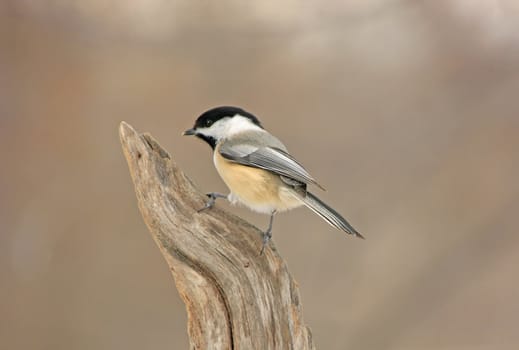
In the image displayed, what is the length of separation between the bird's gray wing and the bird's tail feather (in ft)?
0.21

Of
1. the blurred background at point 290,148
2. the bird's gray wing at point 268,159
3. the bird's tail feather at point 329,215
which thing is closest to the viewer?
the bird's tail feather at point 329,215

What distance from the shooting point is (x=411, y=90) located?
441cm

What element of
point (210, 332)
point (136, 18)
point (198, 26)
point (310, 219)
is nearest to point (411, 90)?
point (310, 219)

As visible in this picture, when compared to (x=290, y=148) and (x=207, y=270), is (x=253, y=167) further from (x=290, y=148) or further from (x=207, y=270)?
(x=290, y=148)

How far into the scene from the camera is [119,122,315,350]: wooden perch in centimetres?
193

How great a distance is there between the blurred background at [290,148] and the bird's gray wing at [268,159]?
1868 millimetres

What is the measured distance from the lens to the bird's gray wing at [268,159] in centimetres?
204

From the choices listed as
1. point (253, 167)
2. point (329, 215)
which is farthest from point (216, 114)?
point (329, 215)

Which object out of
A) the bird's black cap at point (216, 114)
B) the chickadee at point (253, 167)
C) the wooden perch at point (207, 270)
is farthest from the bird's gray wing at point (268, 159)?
the wooden perch at point (207, 270)

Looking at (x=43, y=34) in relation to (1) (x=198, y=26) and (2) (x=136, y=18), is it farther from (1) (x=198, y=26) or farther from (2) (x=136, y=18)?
(1) (x=198, y=26)

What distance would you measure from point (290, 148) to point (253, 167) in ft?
6.60

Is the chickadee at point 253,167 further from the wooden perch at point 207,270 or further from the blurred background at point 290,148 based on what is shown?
the blurred background at point 290,148

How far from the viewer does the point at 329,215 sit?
1963 mm

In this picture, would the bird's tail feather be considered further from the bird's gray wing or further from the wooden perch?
the wooden perch
